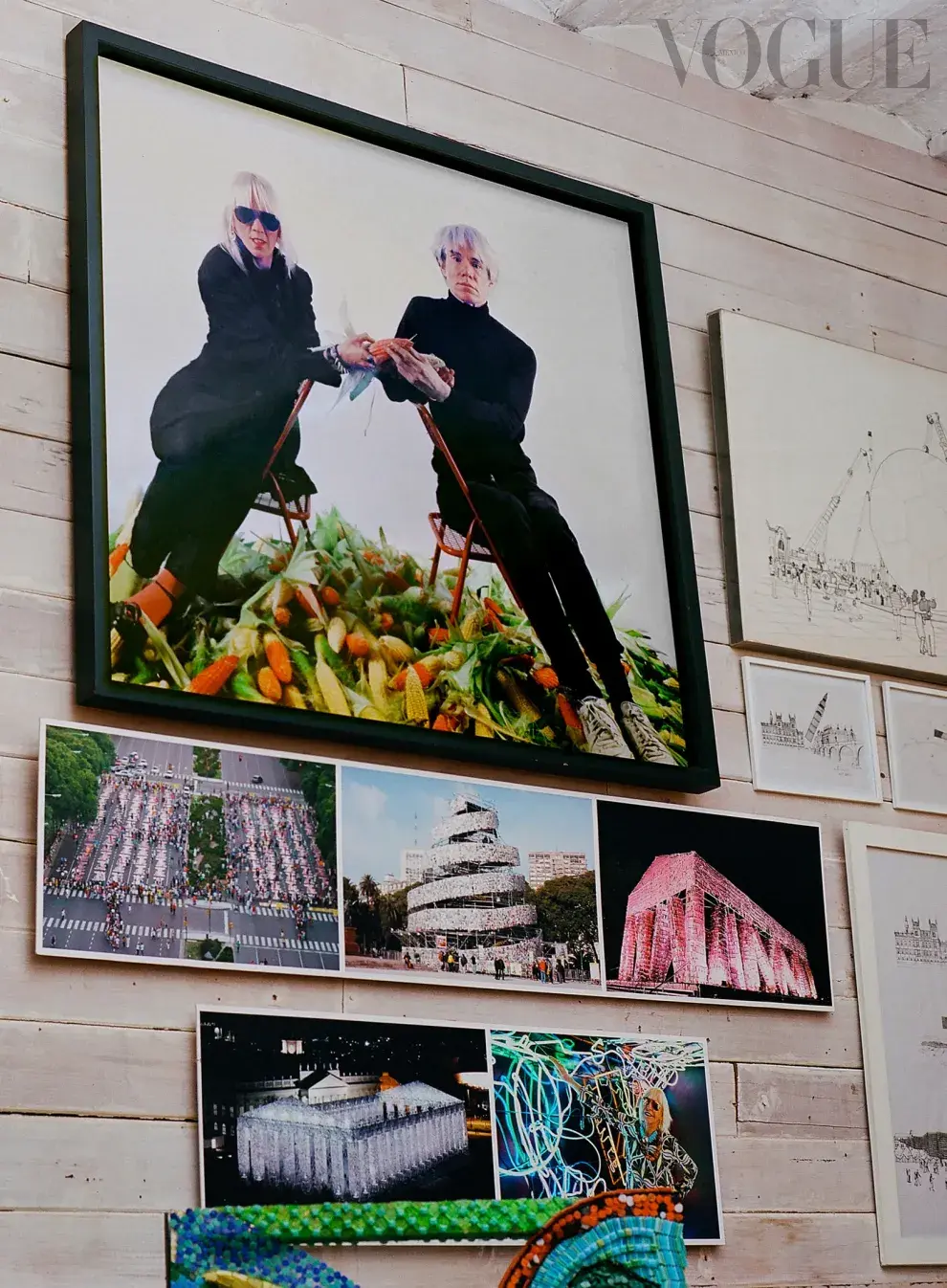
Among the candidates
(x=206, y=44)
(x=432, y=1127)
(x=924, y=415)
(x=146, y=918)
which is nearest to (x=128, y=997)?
(x=146, y=918)

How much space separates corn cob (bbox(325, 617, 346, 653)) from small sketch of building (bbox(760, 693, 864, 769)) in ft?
1.94

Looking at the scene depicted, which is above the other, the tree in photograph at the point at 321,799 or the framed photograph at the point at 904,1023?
the tree in photograph at the point at 321,799

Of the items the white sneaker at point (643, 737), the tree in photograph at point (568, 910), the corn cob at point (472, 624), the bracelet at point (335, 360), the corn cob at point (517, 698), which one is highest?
the bracelet at point (335, 360)

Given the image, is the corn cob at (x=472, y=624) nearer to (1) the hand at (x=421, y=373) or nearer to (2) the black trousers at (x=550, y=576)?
(2) the black trousers at (x=550, y=576)

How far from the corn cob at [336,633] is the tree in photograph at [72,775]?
0.28 meters

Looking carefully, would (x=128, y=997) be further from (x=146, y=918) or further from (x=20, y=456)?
(x=20, y=456)

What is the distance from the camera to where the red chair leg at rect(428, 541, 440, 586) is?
185cm

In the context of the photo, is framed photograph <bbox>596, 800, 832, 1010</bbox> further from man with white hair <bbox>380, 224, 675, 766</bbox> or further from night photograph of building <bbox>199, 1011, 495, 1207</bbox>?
night photograph of building <bbox>199, 1011, 495, 1207</bbox>

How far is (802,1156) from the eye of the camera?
192cm

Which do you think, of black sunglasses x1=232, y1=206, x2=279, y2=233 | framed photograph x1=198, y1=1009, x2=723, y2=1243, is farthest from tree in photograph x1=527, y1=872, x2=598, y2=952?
black sunglasses x1=232, y1=206, x2=279, y2=233

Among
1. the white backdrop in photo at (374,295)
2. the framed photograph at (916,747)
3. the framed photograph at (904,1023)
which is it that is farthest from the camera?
the framed photograph at (916,747)

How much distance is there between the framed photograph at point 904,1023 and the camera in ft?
6.45

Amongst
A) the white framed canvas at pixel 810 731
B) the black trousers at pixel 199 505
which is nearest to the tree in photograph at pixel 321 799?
the black trousers at pixel 199 505

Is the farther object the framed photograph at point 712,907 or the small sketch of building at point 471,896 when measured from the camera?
the framed photograph at point 712,907
